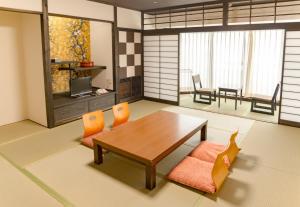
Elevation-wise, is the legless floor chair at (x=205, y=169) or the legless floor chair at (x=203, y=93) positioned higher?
the legless floor chair at (x=203, y=93)

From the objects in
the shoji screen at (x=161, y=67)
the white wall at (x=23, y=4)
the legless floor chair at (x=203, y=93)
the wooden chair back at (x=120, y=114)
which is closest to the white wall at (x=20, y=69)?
the white wall at (x=23, y=4)

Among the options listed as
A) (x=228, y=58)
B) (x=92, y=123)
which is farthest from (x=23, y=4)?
(x=228, y=58)

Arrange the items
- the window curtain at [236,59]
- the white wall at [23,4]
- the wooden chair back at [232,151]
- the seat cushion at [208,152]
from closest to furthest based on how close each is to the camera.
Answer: the wooden chair back at [232,151], the seat cushion at [208,152], the white wall at [23,4], the window curtain at [236,59]

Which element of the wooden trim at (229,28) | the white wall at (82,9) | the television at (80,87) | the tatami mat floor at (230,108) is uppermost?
the white wall at (82,9)

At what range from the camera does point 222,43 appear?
6812mm

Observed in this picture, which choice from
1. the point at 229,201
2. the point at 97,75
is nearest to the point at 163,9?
the point at 97,75

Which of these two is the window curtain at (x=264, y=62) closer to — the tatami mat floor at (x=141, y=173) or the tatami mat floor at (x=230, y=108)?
the tatami mat floor at (x=230, y=108)

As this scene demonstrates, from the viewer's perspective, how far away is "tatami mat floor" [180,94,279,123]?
5191 mm

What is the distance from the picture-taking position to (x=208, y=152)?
128 inches

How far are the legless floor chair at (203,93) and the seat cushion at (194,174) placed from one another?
3.59m

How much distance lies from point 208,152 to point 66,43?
429 cm

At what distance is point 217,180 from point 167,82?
4.28 meters

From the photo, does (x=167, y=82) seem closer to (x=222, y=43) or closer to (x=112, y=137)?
(x=222, y=43)

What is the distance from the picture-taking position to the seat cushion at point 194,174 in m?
2.53
